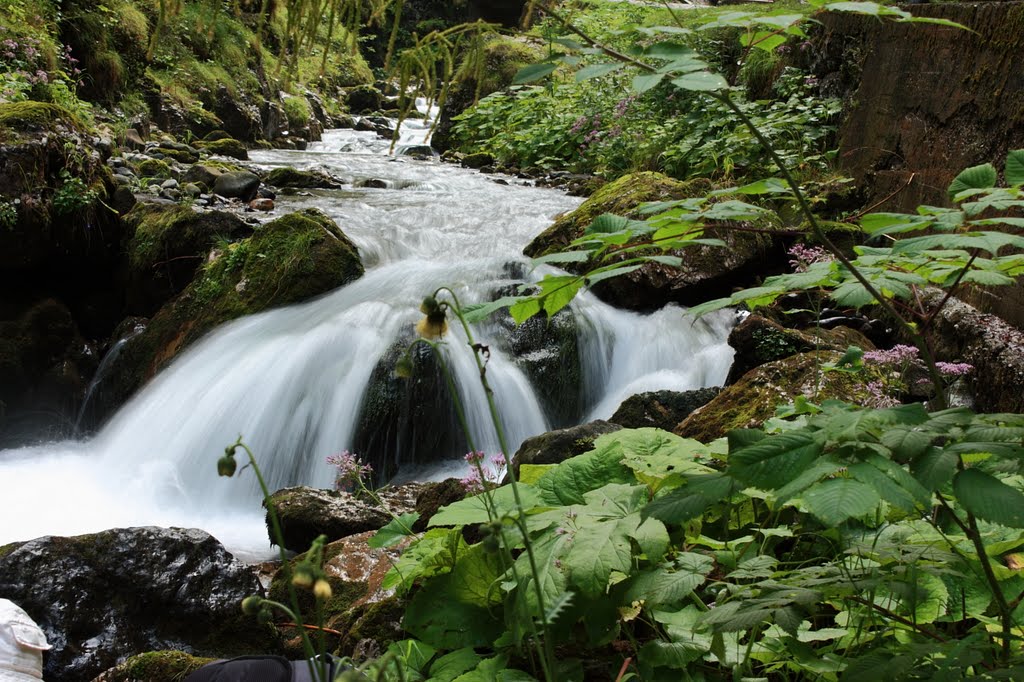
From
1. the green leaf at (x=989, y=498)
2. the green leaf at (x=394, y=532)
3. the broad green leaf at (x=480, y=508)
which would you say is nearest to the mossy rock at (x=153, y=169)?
the green leaf at (x=394, y=532)

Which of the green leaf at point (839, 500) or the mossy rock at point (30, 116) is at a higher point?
the green leaf at point (839, 500)

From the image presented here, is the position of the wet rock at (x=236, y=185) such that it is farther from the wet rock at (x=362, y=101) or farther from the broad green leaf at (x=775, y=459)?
the wet rock at (x=362, y=101)

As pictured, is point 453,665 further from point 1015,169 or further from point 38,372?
point 38,372

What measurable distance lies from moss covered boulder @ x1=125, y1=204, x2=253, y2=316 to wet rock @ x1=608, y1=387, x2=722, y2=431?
449cm

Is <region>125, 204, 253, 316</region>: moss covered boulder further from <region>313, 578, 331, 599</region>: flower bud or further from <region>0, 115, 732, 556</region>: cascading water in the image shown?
<region>313, 578, 331, 599</region>: flower bud

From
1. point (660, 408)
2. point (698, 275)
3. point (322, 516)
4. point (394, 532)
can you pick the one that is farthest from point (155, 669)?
point (698, 275)

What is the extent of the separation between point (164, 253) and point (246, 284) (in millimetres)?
1028

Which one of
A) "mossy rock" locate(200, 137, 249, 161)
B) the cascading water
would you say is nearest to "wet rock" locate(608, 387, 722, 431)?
the cascading water

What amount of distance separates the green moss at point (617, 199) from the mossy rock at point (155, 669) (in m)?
4.69

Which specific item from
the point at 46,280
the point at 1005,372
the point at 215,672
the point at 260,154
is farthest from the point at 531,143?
the point at 215,672

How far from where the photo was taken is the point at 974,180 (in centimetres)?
147

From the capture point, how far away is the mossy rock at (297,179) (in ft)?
32.8

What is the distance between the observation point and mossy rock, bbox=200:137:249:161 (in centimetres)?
1143

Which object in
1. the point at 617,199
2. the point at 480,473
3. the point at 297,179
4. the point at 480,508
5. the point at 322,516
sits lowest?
the point at 322,516
